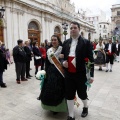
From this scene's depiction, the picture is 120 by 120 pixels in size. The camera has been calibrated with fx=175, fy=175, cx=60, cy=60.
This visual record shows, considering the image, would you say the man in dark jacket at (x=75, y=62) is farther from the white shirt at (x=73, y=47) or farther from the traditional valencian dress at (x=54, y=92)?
the traditional valencian dress at (x=54, y=92)

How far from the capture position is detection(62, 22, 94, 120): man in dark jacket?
9.95 ft

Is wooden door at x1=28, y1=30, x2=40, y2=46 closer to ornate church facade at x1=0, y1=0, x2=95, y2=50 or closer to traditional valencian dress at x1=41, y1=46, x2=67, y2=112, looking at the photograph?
ornate church facade at x1=0, y1=0, x2=95, y2=50

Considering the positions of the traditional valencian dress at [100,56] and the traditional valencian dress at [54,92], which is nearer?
the traditional valencian dress at [54,92]

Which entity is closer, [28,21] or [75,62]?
[75,62]

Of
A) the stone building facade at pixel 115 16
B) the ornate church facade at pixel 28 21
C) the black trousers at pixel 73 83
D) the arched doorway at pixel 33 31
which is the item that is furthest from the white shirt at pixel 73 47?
the stone building facade at pixel 115 16

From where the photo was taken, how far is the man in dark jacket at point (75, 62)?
119 inches

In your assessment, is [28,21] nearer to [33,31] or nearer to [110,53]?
[33,31]

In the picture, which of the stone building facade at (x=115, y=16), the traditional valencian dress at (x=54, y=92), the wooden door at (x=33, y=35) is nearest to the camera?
the traditional valencian dress at (x=54, y=92)

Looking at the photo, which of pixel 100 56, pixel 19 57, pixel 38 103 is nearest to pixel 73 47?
pixel 38 103

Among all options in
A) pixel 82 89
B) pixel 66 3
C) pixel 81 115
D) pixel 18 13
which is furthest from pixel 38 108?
pixel 66 3

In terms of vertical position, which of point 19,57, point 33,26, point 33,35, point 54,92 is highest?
point 33,26

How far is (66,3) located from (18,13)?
14783 mm

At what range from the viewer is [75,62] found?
304 centimetres

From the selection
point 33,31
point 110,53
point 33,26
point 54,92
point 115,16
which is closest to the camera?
point 54,92
